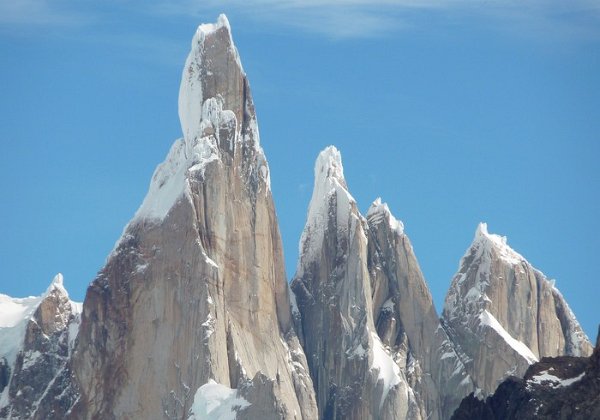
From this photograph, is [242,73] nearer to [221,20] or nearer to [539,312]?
[221,20]

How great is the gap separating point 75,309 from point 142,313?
9.38 m

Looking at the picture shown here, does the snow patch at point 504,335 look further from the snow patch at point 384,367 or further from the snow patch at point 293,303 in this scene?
the snow patch at point 293,303

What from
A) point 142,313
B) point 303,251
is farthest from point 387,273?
point 142,313

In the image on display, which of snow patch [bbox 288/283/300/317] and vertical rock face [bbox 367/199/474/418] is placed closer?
snow patch [bbox 288/283/300/317]

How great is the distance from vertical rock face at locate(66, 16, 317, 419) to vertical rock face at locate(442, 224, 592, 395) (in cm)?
1156

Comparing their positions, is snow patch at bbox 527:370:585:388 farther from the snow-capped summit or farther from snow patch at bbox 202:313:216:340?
the snow-capped summit

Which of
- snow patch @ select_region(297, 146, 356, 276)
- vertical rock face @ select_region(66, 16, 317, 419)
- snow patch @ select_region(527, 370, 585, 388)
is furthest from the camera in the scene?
snow patch @ select_region(297, 146, 356, 276)

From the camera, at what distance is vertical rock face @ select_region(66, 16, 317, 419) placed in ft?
547

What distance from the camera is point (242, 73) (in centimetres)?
17462

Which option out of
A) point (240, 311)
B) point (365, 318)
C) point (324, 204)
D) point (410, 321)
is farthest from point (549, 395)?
point (324, 204)

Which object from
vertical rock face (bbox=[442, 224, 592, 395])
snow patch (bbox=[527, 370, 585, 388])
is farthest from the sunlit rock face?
snow patch (bbox=[527, 370, 585, 388])

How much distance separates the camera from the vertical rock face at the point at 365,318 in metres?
173

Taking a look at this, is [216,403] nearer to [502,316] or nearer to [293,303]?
[293,303]

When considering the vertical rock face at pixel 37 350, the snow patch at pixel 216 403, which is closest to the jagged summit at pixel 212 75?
the vertical rock face at pixel 37 350
